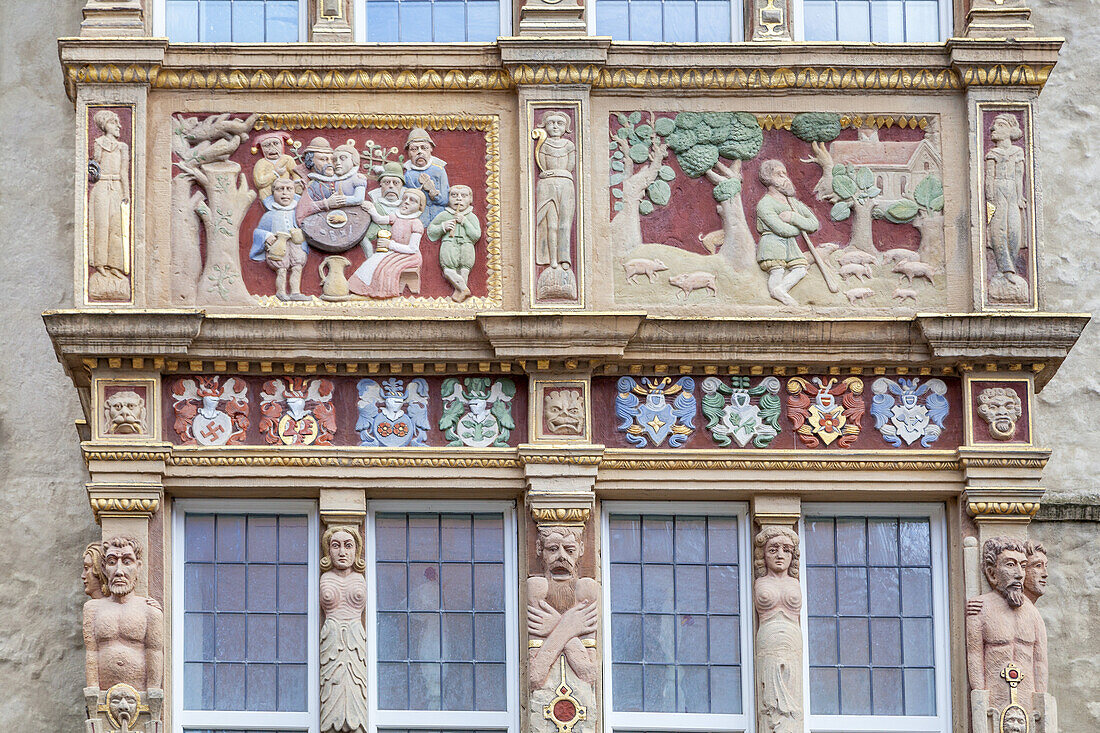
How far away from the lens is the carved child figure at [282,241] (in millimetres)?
15430

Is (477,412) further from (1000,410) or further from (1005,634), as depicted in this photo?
(1005,634)

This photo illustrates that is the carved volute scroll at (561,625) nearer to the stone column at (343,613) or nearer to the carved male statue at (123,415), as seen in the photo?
the stone column at (343,613)

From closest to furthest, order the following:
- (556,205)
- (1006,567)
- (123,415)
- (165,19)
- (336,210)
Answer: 1. (1006,567)
2. (123,415)
3. (556,205)
4. (336,210)
5. (165,19)

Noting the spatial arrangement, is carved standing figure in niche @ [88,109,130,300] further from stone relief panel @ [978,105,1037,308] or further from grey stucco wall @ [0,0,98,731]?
stone relief panel @ [978,105,1037,308]

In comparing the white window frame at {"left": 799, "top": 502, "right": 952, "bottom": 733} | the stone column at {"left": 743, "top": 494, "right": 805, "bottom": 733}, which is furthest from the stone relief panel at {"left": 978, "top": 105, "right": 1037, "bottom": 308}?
the stone column at {"left": 743, "top": 494, "right": 805, "bottom": 733}

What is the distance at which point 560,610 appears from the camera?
14898 millimetres

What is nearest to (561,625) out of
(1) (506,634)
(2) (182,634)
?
(1) (506,634)

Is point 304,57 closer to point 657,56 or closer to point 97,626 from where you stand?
point 657,56

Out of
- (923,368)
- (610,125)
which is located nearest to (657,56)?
(610,125)

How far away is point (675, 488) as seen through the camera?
49.8ft

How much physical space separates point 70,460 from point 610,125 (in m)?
4.44

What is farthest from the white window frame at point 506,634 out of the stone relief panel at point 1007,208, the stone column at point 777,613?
the stone relief panel at point 1007,208

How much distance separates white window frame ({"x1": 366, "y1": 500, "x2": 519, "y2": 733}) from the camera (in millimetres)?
14984

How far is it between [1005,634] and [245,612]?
15.0ft
